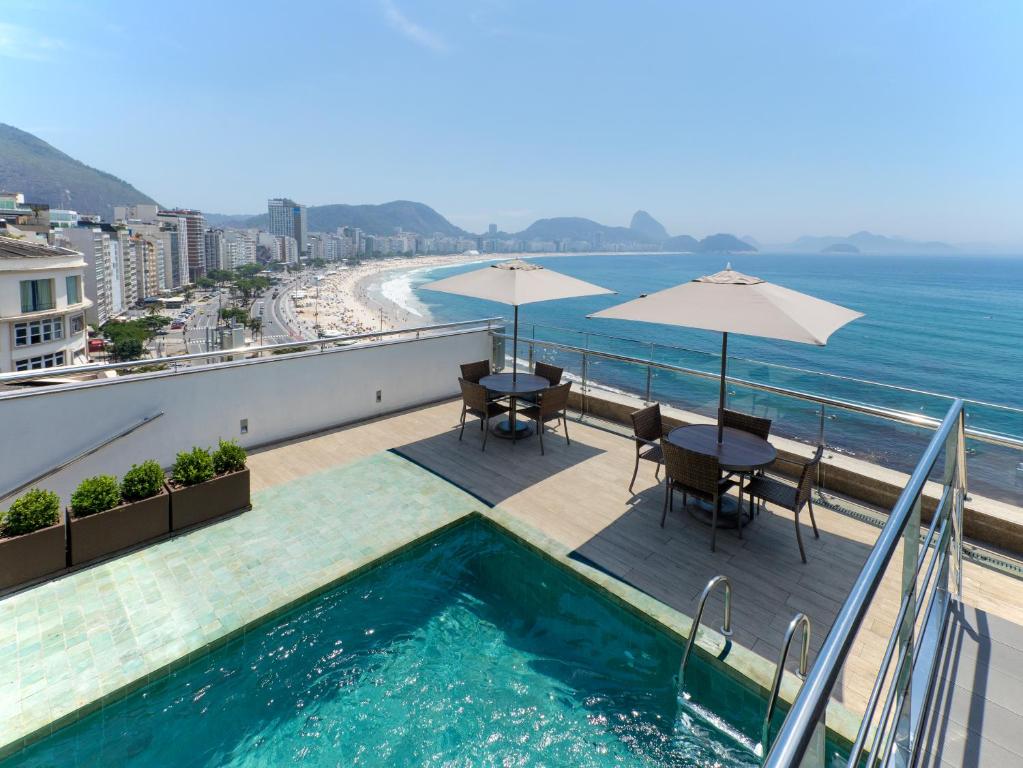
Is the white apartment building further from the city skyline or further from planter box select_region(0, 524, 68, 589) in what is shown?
planter box select_region(0, 524, 68, 589)

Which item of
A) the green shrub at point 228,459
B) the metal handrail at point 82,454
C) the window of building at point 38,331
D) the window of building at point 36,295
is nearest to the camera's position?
the metal handrail at point 82,454

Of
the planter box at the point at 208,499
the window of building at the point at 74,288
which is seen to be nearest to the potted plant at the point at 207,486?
the planter box at the point at 208,499

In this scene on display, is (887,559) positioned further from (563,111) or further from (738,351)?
(738,351)

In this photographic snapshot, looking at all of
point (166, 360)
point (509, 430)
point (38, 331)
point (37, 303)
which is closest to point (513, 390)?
point (509, 430)

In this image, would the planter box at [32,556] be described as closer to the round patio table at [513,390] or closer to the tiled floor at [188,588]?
the tiled floor at [188,588]

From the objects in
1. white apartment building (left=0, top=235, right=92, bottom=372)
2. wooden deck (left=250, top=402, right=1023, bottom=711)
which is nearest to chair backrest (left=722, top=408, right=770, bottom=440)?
wooden deck (left=250, top=402, right=1023, bottom=711)

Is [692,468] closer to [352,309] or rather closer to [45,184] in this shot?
[352,309]

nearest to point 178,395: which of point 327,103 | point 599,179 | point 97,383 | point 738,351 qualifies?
point 97,383
